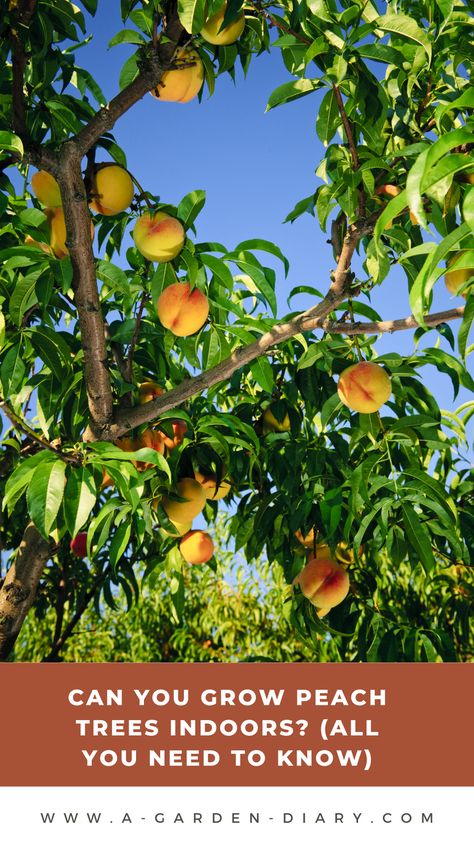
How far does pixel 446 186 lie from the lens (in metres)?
1.25

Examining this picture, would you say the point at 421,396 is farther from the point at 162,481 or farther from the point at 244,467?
the point at 162,481

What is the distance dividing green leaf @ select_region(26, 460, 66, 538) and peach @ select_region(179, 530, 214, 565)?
3.01ft

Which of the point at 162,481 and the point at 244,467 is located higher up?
the point at 244,467

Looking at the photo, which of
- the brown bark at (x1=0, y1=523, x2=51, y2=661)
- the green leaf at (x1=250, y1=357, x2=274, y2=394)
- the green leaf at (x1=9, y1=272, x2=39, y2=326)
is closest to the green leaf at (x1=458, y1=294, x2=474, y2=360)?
the green leaf at (x1=250, y1=357, x2=274, y2=394)

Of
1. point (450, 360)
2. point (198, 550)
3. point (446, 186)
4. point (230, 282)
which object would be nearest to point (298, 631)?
point (198, 550)

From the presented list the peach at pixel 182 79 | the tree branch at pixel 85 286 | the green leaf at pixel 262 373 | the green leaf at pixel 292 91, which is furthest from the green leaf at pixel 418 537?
the peach at pixel 182 79

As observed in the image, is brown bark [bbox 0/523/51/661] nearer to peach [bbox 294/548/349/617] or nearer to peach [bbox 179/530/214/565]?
peach [bbox 179/530/214/565]

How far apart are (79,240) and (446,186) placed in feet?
2.64

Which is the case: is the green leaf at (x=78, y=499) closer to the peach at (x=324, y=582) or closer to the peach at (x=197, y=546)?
the peach at (x=197, y=546)

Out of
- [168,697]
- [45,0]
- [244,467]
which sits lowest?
[168,697]

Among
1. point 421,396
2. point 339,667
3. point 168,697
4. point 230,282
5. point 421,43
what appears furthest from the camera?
point 421,396

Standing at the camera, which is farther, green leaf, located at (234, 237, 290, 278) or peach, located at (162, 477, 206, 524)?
peach, located at (162, 477, 206, 524)

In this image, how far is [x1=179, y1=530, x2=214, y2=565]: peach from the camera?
93.0 inches

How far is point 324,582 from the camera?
7.75 ft
